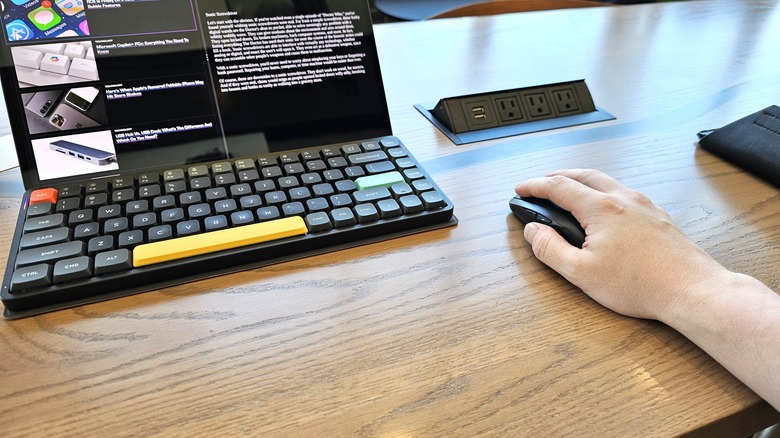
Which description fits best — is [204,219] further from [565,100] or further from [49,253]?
[565,100]

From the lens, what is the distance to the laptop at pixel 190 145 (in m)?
0.54

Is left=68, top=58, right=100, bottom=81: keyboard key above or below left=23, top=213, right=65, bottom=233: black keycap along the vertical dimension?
above

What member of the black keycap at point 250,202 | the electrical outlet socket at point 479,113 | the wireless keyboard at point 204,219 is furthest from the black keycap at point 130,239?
the electrical outlet socket at point 479,113

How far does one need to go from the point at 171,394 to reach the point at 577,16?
4.31ft

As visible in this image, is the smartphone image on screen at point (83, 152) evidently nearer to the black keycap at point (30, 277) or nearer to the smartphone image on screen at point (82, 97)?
the smartphone image on screen at point (82, 97)

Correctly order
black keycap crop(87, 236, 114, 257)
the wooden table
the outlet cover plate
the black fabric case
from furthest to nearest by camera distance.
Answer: the outlet cover plate → the black fabric case → black keycap crop(87, 236, 114, 257) → the wooden table

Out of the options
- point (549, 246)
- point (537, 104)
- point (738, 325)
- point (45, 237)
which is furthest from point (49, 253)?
point (537, 104)

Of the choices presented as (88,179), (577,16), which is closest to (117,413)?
(88,179)

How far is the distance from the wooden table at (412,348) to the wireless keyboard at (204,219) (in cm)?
2

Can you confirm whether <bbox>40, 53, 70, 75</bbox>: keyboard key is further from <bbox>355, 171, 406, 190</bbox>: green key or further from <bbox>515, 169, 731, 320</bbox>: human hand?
<bbox>515, 169, 731, 320</bbox>: human hand

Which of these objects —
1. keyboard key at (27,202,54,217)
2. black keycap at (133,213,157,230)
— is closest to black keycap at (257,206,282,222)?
black keycap at (133,213,157,230)

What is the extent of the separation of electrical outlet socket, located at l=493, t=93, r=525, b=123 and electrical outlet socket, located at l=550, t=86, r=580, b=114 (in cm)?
7

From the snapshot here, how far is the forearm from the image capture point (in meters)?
0.45

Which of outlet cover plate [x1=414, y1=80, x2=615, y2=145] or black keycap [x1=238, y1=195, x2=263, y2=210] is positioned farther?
outlet cover plate [x1=414, y1=80, x2=615, y2=145]
